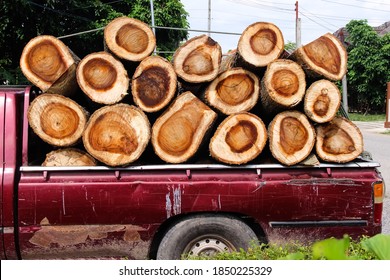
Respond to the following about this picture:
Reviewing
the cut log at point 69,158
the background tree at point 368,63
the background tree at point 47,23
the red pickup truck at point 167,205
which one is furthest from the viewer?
the background tree at point 368,63

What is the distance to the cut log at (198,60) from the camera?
12.9 ft

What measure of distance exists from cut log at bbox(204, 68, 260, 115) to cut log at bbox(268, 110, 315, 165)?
297 mm

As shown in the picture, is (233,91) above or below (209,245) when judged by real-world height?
above

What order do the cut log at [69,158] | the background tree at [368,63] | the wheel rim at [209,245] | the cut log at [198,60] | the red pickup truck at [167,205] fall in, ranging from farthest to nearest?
1. the background tree at [368,63]
2. the cut log at [198,60]
3. the cut log at [69,158]
4. the wheel rim at [209,245]
5. the red pickup truck at [167,205]

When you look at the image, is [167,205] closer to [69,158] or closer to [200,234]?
[200,234]

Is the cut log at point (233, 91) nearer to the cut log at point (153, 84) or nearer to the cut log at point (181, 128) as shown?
the cut log at point (181, 128)

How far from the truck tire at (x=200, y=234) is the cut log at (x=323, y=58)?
1.36 meters

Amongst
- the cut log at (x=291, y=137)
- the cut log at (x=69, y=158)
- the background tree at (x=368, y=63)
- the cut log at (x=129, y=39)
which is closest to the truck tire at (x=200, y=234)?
the cut log at (x=291, y=137)

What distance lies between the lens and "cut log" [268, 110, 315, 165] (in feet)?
12.2

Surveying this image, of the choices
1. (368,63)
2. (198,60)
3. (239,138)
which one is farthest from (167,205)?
(368,63)

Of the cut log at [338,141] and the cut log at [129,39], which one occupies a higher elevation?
the cut log at [129,39]

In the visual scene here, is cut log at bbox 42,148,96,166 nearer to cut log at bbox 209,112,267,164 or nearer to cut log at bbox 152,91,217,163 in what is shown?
cut log at bbox 152,91,217,163

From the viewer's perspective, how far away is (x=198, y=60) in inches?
157

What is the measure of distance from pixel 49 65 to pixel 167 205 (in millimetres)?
1498
